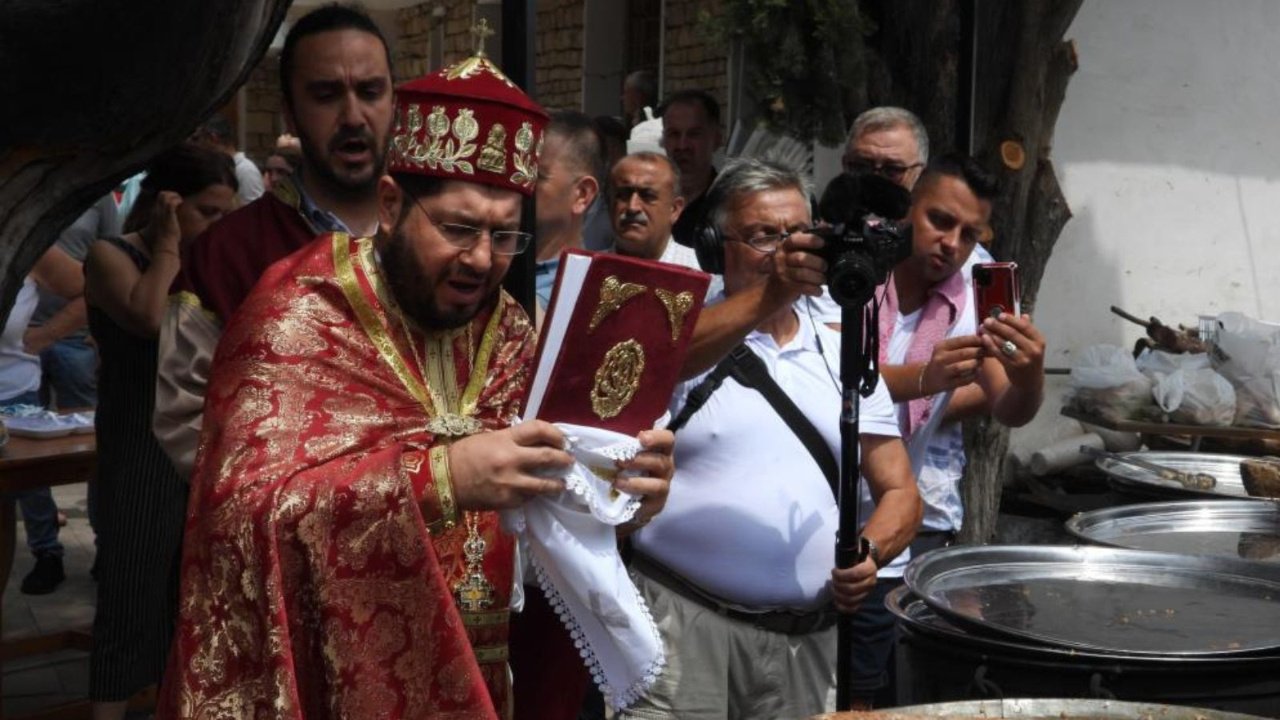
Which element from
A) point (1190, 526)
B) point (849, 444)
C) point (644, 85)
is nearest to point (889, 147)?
point (1190, 526)

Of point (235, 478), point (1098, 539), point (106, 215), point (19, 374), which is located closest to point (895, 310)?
point (1098, 539)

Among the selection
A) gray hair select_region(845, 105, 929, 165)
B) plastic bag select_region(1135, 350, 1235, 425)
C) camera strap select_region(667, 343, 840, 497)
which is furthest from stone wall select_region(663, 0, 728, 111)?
camera strap select_region(667, 343, 840, 497)

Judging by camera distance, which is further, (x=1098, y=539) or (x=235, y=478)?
(x=1098, y=539)

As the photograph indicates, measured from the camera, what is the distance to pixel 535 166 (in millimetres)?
3043

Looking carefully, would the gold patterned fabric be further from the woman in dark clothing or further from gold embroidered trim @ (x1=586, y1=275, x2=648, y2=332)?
the woman in dark clothing

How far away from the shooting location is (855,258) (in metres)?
3.58

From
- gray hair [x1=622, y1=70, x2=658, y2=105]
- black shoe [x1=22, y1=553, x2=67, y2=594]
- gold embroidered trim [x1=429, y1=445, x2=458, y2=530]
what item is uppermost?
gray hair [x1=622, y1=70, x2=658, y2=105]

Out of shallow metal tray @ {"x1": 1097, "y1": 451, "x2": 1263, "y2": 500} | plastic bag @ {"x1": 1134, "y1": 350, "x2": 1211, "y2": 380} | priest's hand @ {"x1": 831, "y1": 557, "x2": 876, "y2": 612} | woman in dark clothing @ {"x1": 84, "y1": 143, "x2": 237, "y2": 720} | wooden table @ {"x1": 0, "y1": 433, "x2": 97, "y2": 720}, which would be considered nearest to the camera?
priest's hand @ {"x1": 831, "y1": 557, "x2": 876, "y2": 612}

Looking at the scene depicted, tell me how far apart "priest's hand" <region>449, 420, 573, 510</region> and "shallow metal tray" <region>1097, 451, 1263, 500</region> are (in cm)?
246

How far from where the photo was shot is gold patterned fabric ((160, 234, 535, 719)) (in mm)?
2701

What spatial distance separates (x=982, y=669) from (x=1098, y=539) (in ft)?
3.76

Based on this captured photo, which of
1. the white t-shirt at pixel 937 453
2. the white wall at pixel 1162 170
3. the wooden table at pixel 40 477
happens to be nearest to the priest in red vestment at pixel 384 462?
the white t-shirt at pixel 937 453

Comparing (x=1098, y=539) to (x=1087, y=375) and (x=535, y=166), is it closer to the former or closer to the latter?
(x=535, y=166)

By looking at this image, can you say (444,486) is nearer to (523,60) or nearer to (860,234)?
(860,234)
